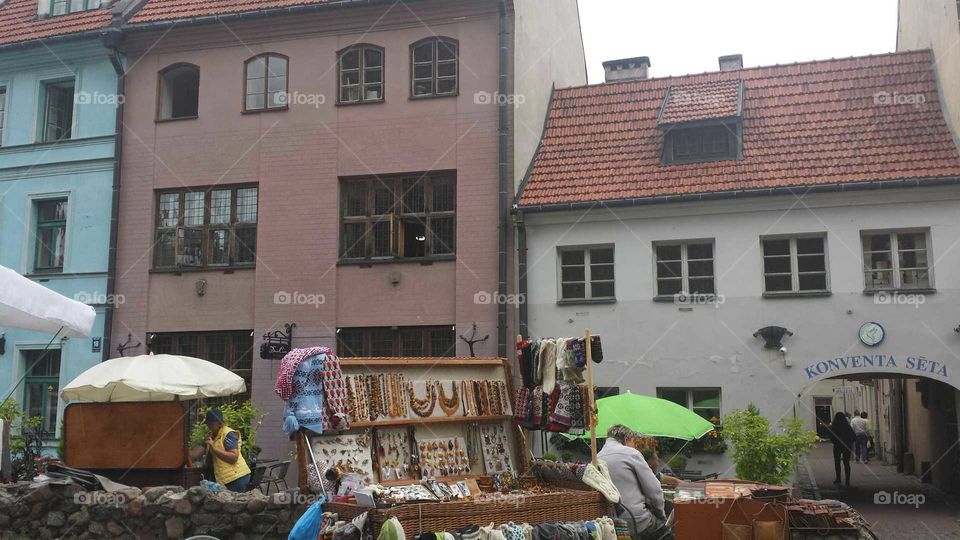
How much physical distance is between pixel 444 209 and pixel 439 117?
1.87 meters

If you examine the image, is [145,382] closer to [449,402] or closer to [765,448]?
[449,402]

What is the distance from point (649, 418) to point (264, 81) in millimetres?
11799

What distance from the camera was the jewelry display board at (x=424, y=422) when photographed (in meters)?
8.99

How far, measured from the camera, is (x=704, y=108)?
18734 millimetres

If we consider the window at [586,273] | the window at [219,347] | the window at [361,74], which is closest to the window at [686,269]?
the window at [586,273]

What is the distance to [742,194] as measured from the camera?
1698cm

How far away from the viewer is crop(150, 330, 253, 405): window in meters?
18.9

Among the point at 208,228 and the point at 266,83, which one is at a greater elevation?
the point at 266,83

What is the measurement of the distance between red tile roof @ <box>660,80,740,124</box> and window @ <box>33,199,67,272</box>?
43.9 ft

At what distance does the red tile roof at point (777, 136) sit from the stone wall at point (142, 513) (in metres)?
8.95

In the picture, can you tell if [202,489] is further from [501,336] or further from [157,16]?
[157,16]

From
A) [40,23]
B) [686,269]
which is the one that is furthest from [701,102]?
[40,23]

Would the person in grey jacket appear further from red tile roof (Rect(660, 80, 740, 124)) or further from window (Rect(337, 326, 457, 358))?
red tile roof (Rect(660, 80, 740, 124))

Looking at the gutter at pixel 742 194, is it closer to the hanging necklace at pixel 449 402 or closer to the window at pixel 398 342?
the window at pixel 398 342
